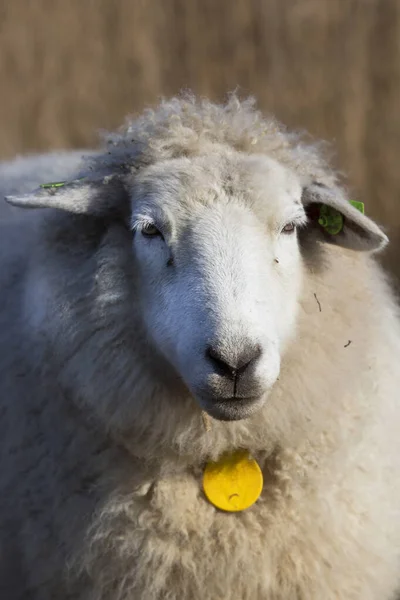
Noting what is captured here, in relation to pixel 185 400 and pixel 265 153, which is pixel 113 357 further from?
pixel 265 153

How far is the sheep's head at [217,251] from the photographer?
1.97 metres

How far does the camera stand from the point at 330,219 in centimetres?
239

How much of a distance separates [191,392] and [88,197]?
617 millimetres

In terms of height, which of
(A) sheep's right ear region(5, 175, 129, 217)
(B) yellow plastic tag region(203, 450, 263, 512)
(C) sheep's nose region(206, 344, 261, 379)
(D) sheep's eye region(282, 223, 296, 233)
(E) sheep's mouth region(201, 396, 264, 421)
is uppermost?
(D) sheep's eye region(282, 223, 296, 233)

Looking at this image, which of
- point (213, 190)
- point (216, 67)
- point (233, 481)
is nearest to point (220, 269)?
point (213, 190)

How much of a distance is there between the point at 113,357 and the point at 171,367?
6.9 inches

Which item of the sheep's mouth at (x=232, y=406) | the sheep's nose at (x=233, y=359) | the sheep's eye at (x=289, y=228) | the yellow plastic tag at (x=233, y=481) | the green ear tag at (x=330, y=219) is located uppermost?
the green ear tag at (x=330, y=219)

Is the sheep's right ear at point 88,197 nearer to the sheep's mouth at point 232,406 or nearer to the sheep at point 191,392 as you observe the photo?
the sheep at point 191,392

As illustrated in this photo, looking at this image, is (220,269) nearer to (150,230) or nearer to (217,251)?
(217,251)

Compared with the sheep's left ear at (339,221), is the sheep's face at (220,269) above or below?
below

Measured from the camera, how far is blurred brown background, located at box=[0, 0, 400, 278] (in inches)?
231

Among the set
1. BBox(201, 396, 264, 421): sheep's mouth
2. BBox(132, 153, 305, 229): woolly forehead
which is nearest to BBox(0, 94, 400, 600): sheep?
BBox(132, 153, 305, 229): woolly forehead

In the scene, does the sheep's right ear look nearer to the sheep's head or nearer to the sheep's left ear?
the sheep's head

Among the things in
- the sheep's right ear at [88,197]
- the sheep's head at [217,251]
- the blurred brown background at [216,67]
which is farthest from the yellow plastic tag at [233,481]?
the blurred brown background at [216,67]
